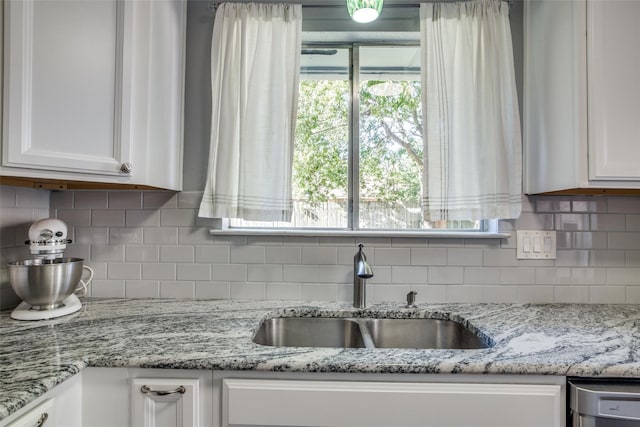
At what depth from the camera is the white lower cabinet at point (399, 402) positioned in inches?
34.6

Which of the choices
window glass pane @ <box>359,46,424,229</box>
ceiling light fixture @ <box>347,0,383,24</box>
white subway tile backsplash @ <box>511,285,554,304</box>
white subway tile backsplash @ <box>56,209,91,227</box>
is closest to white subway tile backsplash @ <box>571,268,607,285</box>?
white subway tile backsplash @ <box>511,285,554,304</box>

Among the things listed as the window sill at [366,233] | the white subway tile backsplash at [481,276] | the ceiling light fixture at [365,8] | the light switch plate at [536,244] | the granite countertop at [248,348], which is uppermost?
the ceiling light fixture at [365,8]

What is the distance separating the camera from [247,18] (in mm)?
1467

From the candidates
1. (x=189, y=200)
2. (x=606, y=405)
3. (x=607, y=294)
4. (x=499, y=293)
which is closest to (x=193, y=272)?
(x=189, y=200)

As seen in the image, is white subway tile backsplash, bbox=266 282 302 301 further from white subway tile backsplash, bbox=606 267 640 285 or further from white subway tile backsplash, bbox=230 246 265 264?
white subway tile backsplash, bbox=606 267 640 285

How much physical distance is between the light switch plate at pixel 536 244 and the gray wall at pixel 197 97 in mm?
1463

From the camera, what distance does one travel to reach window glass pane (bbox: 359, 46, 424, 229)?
158cm

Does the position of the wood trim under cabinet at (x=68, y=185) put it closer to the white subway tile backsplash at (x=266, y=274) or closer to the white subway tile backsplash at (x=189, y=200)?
the white subway tile backsplash at (x=189, y=200)

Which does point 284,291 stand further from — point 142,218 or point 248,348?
point 142,218

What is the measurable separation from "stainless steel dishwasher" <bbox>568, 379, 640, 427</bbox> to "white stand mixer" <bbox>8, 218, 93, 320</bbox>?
65.3 inches

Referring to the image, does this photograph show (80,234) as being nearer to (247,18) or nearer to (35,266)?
(35,266)

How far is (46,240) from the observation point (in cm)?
126

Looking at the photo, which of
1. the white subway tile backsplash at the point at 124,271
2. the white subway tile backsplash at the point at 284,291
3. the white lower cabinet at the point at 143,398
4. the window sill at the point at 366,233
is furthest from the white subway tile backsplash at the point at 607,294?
the white subway tile backsplash at the point at 124,271

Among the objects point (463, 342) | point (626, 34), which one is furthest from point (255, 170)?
point (626, 34)
